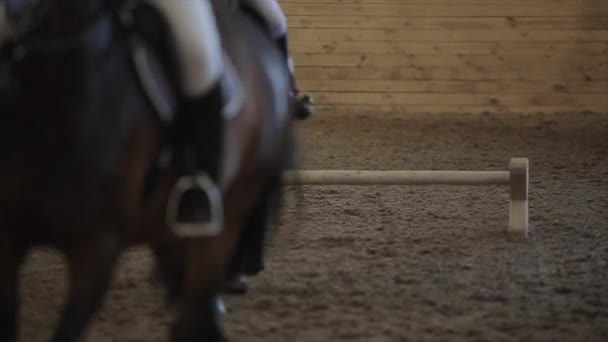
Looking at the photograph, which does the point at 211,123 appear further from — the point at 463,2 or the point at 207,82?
the point at 463,2

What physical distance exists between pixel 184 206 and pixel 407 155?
13.2ft

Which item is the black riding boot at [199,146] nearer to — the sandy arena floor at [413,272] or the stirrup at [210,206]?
the stirrup at [210,206]

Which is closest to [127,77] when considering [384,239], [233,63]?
[233,63]

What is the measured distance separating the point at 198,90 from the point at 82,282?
48cm

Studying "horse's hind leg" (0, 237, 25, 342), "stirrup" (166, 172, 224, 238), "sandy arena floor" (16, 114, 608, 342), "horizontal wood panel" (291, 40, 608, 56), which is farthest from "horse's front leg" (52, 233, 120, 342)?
"horizontal wood panel" (291, 40, 608, 56)

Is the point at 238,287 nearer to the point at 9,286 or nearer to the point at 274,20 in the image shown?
the point at 274,20

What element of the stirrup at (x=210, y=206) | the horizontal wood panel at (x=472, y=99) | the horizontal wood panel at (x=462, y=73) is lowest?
the stirrup at (x=210, y=206)

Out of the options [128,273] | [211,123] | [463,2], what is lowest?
[128,273]

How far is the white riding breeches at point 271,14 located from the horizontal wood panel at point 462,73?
4723 millimetres

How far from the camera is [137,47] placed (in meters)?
2.05

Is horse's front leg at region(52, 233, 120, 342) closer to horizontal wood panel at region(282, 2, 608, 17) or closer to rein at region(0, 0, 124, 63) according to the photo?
rein at region(0, 0, 124, 63)

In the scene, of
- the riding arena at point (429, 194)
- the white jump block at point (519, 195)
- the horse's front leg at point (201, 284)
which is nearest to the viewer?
the horse's front leg at point (201, 284)

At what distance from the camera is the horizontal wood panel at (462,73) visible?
763 cm

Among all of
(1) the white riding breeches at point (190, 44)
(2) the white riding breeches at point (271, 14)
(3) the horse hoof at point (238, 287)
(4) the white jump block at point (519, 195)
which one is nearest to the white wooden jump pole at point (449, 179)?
(4) the white jump block at point (519, 195)
